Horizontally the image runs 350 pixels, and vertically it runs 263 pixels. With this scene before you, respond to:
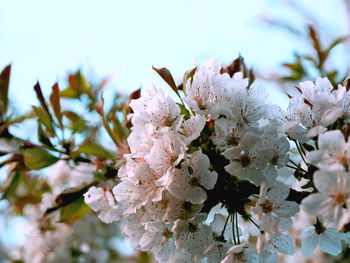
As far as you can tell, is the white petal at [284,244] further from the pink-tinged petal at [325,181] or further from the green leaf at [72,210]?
the green leaf at [72,210]

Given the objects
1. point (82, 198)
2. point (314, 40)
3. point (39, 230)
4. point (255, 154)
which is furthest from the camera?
point (39, 230)

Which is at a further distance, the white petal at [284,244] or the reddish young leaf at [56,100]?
the reddish young leaf at [56,100]

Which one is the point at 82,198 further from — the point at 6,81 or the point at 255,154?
the point at 255,154

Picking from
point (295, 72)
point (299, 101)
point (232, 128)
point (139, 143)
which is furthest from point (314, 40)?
point (139, 143)

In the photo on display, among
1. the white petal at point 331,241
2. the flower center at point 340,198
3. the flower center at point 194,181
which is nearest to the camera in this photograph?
the flower center at point 340,198

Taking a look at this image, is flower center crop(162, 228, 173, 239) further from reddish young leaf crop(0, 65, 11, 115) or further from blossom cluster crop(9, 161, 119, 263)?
blossom cluster crop(9, 161, 119, 263)

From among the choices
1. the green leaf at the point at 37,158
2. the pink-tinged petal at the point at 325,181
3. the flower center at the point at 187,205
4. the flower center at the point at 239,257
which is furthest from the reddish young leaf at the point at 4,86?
the pink-tinged petal at the point at 325,181

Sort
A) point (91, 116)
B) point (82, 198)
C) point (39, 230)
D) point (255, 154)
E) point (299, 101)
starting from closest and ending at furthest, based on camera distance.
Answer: point (255, 154) < point (299, 101) < point (82, 198) < point (91, 116) < point (39, 230)

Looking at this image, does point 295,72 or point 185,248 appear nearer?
point 185,248
